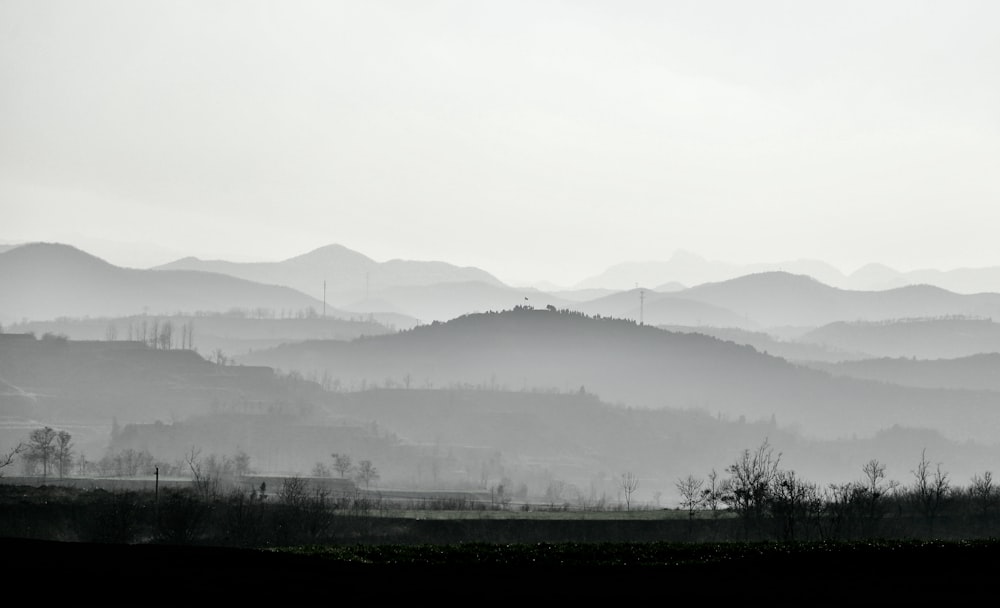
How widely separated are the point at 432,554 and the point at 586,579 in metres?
12.6

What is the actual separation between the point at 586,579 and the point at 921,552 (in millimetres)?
21291

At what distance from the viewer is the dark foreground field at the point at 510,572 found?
57.2 meters

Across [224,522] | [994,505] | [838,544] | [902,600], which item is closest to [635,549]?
[838,544]

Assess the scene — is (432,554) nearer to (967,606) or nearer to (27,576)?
(27,576)

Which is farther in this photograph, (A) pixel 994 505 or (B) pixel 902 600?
(A) pixel 994 505

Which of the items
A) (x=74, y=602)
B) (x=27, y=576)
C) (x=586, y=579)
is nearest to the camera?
(x=74, y=602)

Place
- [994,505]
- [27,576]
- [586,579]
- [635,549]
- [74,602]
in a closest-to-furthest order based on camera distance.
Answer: [74,602] < [27,576] < [586,579] < [635,549] < [994,505]

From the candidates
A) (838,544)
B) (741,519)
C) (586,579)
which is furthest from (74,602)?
(741,519)

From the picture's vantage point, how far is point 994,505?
435 ft

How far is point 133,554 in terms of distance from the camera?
215ft

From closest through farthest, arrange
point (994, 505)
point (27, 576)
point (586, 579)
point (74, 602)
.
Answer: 1. point (74, 602)
2. point (27, 576)
3. point (586, 579)
4. point (994, 505)

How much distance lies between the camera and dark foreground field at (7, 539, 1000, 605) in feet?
188

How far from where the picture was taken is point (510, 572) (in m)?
66.4

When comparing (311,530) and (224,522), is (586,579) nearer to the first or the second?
(311,530)
